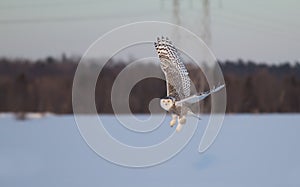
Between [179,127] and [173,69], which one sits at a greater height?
[173,69]

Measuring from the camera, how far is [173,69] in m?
2.05

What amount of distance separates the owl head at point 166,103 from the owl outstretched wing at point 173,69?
0.10 metres

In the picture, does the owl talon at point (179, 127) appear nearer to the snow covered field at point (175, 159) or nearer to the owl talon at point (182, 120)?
the owl talon at point (182, 120)

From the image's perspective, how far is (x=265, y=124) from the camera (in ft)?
23.4

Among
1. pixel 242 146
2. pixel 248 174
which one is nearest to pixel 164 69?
pixel 248 174

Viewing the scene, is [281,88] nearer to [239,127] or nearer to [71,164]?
[239,127]

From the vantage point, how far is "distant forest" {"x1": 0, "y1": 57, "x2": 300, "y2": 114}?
224 inches

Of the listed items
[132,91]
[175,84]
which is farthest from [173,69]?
[132,91]

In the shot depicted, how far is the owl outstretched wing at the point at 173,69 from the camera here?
2.03 m

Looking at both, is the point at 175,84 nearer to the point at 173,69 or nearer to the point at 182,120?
the point at 173,69

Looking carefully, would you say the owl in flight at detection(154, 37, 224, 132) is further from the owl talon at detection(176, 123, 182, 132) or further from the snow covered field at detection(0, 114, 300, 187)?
the snow covered field at detection(0, 114, 300, 187)

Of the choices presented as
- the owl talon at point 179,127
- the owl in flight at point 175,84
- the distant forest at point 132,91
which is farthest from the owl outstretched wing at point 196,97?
the distant forest at point 132,91

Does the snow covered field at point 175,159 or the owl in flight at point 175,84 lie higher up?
the owl in flight at point 175,84

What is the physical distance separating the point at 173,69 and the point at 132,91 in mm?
3376
